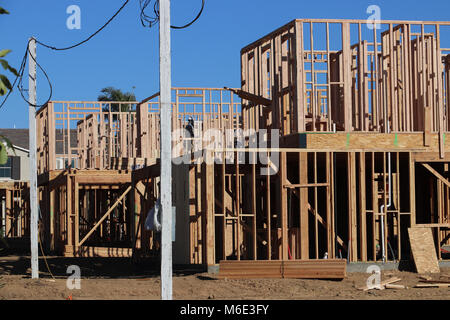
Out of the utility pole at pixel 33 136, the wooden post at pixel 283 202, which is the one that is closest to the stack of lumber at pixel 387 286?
the wooden post at pixel 283 202

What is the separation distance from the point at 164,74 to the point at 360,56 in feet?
30.1

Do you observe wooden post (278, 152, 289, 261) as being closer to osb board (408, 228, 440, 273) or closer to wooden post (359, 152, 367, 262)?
wooden post (359, 152, 367, 262)

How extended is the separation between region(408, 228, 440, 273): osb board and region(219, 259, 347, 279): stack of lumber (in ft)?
7.24

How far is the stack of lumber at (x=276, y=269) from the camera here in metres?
15.2

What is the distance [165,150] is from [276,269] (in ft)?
19.7

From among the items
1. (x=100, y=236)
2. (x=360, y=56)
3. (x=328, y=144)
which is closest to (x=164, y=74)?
(x=328, y=144)

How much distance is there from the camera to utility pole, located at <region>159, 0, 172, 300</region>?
1019 cm

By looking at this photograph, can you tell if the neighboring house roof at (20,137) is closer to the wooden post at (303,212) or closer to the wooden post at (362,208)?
the wooden post at (303,212)

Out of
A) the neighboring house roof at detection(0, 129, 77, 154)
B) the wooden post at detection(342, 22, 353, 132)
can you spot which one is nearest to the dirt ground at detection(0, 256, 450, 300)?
the wooden post at detection(342, 22, 353, 132)

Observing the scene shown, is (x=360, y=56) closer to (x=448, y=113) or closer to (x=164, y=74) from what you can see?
(x=448, y=113)

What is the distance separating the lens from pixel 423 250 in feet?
53.6

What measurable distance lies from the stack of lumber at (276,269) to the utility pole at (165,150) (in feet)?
16.9

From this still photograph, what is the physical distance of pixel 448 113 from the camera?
19.0 m

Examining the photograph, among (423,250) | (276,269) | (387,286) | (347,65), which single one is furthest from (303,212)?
(347,65)
